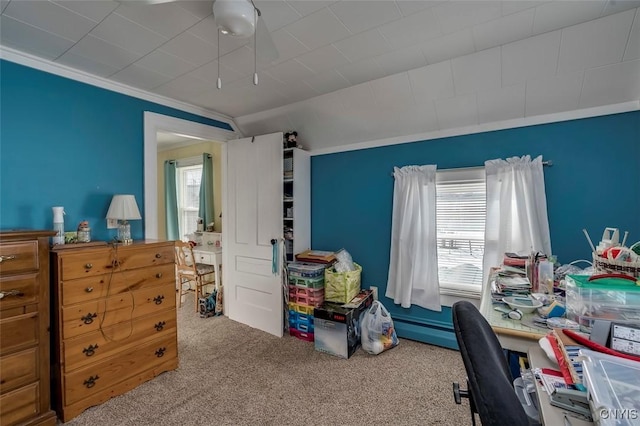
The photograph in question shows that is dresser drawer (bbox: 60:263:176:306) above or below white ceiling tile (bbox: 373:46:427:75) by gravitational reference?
below

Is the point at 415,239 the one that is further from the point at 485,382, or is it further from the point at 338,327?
the point at 485,382

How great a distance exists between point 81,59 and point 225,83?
1.02 metres

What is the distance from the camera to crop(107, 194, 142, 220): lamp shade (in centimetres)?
221

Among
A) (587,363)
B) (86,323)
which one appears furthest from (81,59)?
(587,363)

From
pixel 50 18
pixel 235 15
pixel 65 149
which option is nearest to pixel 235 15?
pixel 235 15

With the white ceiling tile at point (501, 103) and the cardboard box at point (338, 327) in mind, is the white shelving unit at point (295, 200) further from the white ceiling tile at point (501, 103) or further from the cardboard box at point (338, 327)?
the white ceiling tile at point (501, 103)

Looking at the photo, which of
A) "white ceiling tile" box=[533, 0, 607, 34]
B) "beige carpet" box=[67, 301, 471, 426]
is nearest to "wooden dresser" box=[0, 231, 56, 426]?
"beige carpet" box=[67, 301, 471, 426]

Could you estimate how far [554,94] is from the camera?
2.10m

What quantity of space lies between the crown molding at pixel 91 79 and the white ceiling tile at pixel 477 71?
8.35 ft

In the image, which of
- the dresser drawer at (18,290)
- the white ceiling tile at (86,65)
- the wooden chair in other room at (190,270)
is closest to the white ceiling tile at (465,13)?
the white ceiling tile at (86,65)

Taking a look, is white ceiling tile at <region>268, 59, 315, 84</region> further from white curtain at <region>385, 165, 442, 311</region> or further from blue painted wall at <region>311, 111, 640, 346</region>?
white curtain at <region>385, 165, 442, 311</region>

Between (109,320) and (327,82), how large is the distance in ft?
8.36

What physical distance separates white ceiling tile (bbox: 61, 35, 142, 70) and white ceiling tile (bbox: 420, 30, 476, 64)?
6.94ft

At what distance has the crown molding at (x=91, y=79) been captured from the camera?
1.94 meters
